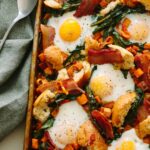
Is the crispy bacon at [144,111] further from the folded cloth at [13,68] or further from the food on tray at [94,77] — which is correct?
the folded cloth at [13,68]

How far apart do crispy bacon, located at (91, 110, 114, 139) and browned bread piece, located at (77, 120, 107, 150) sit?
42 mm

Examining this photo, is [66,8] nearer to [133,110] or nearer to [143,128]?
[133,110]

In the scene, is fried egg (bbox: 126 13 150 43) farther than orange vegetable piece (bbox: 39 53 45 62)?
No

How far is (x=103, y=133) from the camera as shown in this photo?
2.84 metres

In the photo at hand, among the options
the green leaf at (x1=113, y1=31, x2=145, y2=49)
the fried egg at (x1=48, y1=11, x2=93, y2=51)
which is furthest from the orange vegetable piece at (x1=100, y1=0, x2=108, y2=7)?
the green leaf at (x1=113, y1=31, x2=145, y2=49)

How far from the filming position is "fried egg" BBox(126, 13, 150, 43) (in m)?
3.00

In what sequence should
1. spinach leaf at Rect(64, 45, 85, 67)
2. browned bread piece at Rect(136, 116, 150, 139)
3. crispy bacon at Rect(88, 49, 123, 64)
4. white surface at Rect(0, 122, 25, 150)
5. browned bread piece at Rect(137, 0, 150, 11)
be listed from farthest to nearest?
white surface at Rect(0, 122, 25, 150), spinach leaf at Rect(64, 45, 85, 67), browned bread piece at Rect(137, 0, 150, 11), crispy bacon at Rect(88, 49, 123, 64), browned bread piece at Rect(136, 116, 150, 139)

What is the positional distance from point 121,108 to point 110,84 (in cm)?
20

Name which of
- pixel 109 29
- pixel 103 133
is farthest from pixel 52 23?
pixel 103 133

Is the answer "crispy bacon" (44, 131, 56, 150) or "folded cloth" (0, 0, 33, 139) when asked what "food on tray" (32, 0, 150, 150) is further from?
"folded cloth" (0, 0, 33, 139)

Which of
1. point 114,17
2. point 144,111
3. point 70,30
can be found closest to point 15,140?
point 70,30

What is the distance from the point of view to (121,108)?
2.76 m

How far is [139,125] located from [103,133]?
0.21 metres

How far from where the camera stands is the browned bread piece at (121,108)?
2.77 meters
